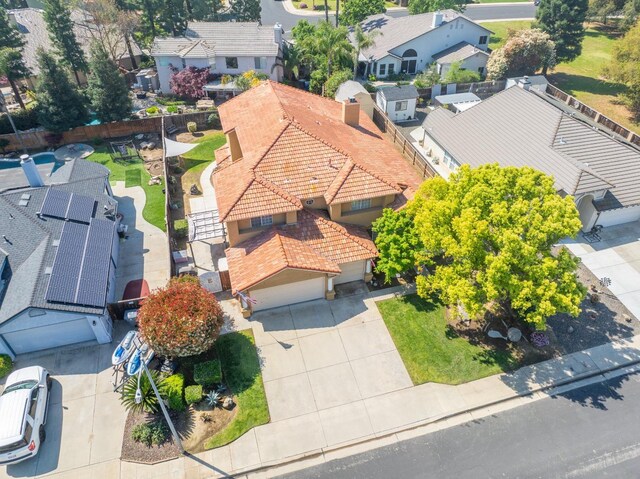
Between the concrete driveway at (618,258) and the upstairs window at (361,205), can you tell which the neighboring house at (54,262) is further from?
the concrete driveway at (618,258)

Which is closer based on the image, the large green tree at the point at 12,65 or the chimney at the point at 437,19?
the large green tree at the point at 12,65

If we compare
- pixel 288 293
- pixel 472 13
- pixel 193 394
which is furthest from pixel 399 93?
pixel 472 13

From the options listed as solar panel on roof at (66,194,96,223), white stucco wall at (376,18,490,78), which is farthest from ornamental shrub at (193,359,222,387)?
white stucco wall at (376,18,490,78)

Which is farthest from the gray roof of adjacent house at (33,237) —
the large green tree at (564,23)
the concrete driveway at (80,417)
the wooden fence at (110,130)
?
the large green tree at (564,23)

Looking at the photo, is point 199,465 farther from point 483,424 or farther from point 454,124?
point 454,124

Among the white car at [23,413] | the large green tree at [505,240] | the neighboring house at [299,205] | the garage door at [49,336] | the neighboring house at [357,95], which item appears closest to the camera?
the white car at [23,413]

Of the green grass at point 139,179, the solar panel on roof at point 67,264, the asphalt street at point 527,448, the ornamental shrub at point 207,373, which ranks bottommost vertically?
the asphalt street at point 527,448

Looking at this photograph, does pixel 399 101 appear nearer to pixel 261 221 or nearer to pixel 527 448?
pixel 261 221
